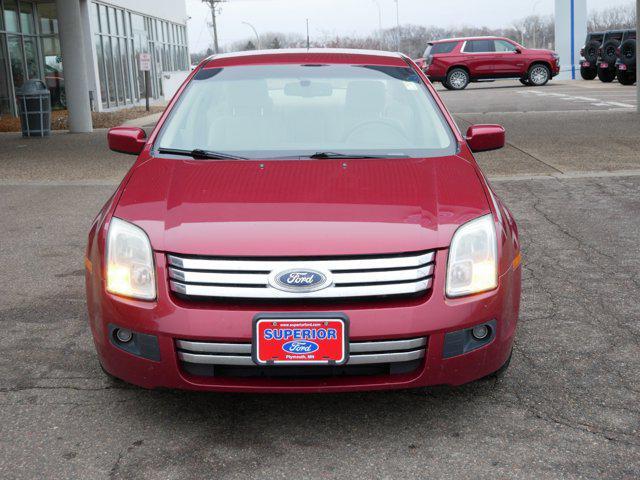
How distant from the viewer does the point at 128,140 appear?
458 cm

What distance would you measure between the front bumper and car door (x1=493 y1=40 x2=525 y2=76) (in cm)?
2970

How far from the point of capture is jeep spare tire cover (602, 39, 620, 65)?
99.3 ft

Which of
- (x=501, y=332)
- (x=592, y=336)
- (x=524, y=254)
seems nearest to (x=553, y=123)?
(x=524, y=254)

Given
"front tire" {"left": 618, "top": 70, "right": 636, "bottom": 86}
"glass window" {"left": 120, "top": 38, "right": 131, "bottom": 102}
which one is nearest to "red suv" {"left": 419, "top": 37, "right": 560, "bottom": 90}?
"front tire" {"left": 618, "top": 70, "right": 636, "bottom": 86}

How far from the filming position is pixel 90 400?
3555 millimetres

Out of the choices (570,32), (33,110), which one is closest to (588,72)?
(570,32)

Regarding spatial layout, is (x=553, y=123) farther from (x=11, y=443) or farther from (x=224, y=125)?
(x=11, y=443)

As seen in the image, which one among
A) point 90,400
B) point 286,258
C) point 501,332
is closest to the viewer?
point 286,258

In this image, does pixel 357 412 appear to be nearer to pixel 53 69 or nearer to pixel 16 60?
pixel 16 60

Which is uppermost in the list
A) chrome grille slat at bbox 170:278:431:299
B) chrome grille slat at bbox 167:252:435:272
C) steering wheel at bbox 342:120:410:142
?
steering wheel at bbox 342:120:410:142

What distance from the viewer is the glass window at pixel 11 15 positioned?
75.4 feet

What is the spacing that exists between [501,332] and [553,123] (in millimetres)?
13401

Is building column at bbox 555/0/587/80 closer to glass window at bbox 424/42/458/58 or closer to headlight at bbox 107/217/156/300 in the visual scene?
glass window at bbox 424/42/458/58

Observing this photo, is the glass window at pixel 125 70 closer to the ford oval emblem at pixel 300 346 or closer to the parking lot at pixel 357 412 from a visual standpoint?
the parking lot at pixel 357 412
